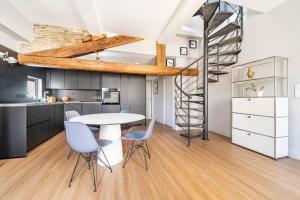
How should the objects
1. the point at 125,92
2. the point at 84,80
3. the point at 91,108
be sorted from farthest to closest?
1. the point at 125,92
2. the point at 84,80
3. the point at 91,108

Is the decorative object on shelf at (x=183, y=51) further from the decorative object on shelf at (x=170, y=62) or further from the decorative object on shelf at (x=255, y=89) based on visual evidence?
the decorative object on shelf at (x=255, y=89)

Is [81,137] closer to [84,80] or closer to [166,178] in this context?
[166,178]

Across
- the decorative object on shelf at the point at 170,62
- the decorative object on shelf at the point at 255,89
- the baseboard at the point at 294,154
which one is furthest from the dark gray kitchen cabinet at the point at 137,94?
the baseboard at the point at 294,154

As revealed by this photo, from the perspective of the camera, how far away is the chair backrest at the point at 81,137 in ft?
5.32

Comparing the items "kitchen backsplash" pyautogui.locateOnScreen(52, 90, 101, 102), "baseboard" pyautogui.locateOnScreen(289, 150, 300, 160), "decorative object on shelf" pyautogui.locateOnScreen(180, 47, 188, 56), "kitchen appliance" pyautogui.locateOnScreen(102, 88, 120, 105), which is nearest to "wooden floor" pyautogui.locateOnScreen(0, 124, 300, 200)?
"baseboard" pyautogui.locateOnScreen(289, 150, 300, 160)

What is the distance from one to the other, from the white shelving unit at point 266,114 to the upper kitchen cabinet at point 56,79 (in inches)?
212

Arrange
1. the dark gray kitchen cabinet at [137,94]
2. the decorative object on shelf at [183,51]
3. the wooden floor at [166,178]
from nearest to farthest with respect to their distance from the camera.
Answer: the wooden floor at [166,178] → the decorative object on shelf at [183,51] → the dark gray kitchen cabinet at [137,94]

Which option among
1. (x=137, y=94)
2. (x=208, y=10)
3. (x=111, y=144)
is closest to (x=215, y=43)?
(x=208, y=10)

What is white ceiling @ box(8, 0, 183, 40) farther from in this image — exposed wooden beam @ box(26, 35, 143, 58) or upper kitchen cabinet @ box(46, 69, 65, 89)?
upper kitchen cabinet @ box(46, 69, 65, 89)

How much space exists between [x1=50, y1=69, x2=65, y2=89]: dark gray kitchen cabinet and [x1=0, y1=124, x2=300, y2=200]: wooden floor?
9.48 feet

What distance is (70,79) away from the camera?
17.1 feet

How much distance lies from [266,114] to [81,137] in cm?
305

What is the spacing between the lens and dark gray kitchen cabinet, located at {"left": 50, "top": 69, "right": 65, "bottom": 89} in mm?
5045

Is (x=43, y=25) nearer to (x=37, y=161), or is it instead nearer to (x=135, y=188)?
(x=37, y=161)
